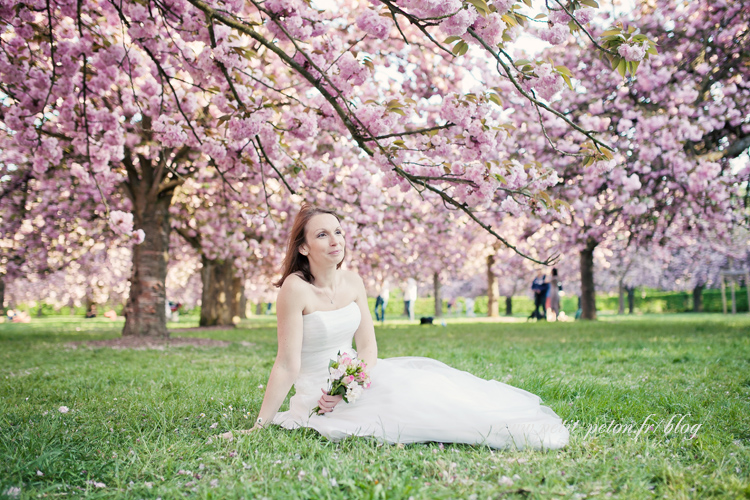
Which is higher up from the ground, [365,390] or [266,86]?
[266,86]

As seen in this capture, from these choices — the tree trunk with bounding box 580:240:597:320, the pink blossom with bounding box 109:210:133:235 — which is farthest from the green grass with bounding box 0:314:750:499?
the tree trunk with bounding box 580:240:597:320

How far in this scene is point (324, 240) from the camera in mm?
3271

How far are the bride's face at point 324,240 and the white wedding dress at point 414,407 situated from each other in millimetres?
338

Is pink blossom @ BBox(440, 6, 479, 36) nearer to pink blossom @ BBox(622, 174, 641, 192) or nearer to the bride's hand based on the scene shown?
the bride's hand

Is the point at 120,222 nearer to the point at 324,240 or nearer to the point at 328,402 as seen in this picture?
the point at 324,240

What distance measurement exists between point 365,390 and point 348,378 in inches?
9.3

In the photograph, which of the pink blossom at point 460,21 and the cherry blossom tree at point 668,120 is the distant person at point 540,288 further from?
the pink blossom at point 460,21

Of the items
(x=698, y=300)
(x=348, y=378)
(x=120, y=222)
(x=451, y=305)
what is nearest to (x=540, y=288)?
(x=120, y=222)

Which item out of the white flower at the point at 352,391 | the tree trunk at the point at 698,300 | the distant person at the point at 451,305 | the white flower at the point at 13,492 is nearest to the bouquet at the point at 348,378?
the white flower at the point at 352,391

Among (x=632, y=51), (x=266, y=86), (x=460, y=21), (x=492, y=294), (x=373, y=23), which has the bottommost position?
(x=492, y=294)

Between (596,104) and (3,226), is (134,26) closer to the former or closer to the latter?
(596,104)

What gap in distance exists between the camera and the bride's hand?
2.95 metres

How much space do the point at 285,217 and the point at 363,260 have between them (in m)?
4.47

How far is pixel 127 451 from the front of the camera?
2.68 meters
